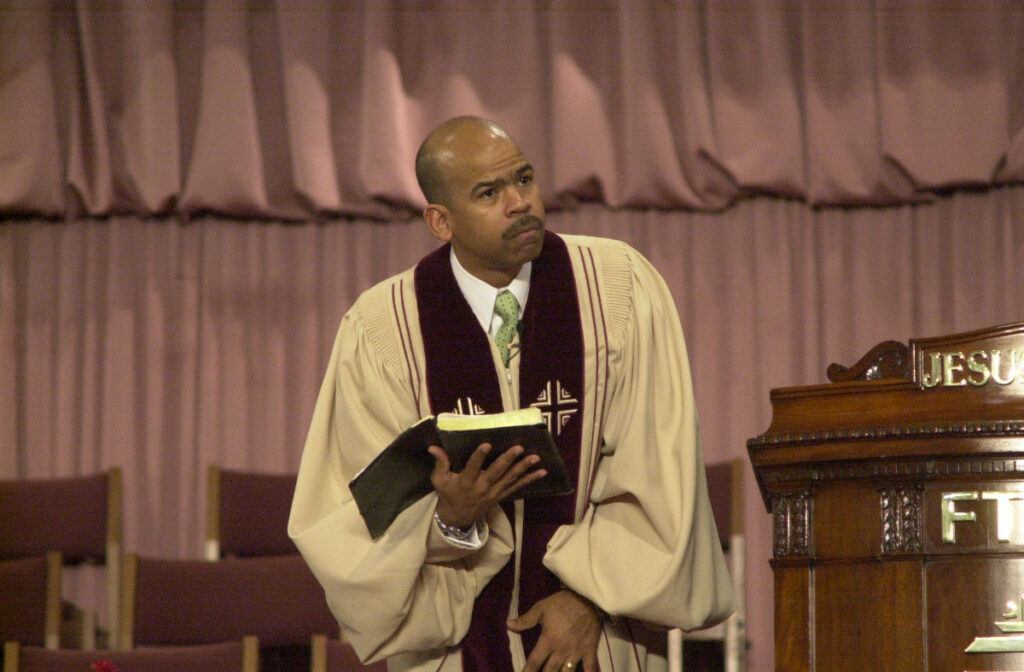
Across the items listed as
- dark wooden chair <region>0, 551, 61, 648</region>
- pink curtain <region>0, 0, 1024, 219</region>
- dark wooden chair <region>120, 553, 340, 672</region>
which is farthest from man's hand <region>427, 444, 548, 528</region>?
pink curtain <region>0, 0, 1024, 219</region>

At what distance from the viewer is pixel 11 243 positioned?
6.55 m

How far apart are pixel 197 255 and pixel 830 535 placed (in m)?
4.25

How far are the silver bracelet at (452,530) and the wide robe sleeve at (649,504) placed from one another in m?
0.19

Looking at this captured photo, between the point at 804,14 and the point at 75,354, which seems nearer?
the point at 804,14

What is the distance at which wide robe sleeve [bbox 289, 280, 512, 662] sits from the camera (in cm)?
306

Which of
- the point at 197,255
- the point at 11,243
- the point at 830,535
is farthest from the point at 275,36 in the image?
the point at 830,535

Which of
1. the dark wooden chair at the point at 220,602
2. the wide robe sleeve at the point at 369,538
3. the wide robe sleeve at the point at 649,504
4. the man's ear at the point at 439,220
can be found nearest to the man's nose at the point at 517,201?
the man's ear at the point at 439,220

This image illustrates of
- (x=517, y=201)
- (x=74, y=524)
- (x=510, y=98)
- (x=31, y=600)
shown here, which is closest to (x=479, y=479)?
(x=517, y=201)

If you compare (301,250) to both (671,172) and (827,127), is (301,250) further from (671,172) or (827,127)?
(827,127)

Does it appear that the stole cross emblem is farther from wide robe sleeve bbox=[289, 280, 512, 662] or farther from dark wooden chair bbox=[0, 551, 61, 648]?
dark wooden chair bbox=[0, 551, 61, 648]

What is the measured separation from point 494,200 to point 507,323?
302 millimetres

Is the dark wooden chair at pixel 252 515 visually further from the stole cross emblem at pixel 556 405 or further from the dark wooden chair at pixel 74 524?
the stole cross emblem at pixel 556 405

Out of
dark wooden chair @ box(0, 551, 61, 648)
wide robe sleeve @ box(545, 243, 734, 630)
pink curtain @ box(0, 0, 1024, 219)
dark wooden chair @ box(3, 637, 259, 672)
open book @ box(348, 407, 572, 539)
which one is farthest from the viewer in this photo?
pink curtain @ box(0, 0, 1024, 219)

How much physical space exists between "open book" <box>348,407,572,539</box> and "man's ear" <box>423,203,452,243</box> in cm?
60
